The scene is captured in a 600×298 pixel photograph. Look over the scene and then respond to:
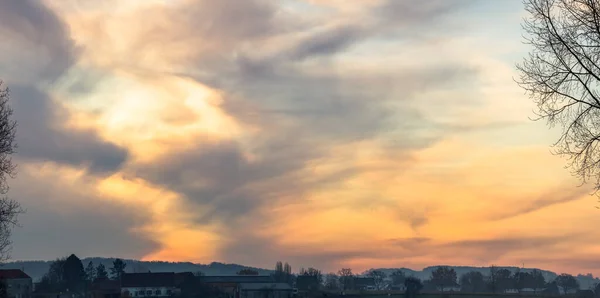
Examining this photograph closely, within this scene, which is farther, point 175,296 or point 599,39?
point 175,296

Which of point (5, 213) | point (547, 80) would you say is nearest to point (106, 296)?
point (5, 213)

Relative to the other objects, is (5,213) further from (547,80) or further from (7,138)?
(547,80)

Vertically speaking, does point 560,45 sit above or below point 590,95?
above

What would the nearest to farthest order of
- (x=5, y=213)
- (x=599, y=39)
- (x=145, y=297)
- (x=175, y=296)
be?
1. (x=599, y=39)
2. (x=5, y=213)
3. (x=175, y=296)
4. (x=145, y=297)

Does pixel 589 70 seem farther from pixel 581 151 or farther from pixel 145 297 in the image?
pixel 145 297

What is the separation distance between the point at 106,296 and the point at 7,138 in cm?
16473

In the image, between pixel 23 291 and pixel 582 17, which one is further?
pixel 23 291

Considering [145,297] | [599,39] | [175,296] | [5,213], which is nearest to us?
[599,39]

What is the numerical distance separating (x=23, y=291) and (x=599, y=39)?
193583mm

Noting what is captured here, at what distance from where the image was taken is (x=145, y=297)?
19938cm

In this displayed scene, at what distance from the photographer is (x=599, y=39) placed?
24656 mm

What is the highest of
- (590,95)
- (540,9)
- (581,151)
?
(540,9)

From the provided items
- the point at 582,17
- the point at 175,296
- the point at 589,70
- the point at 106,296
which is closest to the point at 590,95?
the point at 589,70

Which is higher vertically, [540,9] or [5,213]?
[540,9]
